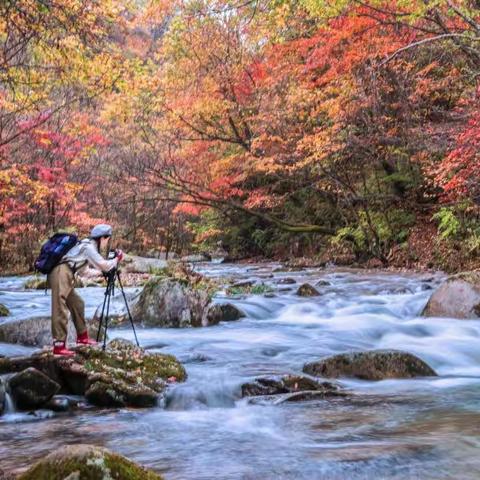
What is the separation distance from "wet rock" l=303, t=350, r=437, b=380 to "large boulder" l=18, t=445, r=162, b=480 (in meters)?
4.08

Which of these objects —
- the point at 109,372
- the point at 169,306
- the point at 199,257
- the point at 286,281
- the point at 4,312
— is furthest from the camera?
the point at 199,257

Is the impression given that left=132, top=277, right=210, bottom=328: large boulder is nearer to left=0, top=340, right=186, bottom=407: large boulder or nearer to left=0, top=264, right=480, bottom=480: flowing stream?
left=0, top=264, right=480, bottom=480: flowing stream

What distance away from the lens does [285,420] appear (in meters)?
4.90

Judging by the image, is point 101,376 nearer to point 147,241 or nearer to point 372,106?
point 372,106

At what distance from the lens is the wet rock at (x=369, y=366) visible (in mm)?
6348

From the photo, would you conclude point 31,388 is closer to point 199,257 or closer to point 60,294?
point 60,294

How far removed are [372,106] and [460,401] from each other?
11.1 m

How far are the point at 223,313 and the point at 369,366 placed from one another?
12.8ft

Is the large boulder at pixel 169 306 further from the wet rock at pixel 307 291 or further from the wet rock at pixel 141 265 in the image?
the wet rock at pixel 141 265

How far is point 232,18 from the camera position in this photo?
1855 cm

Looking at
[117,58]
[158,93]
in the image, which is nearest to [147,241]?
[158,93]

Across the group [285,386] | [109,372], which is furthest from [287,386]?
[109,372]

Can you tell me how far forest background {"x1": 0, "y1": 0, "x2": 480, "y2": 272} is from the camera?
1338 cm

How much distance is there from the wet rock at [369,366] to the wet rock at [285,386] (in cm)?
53
